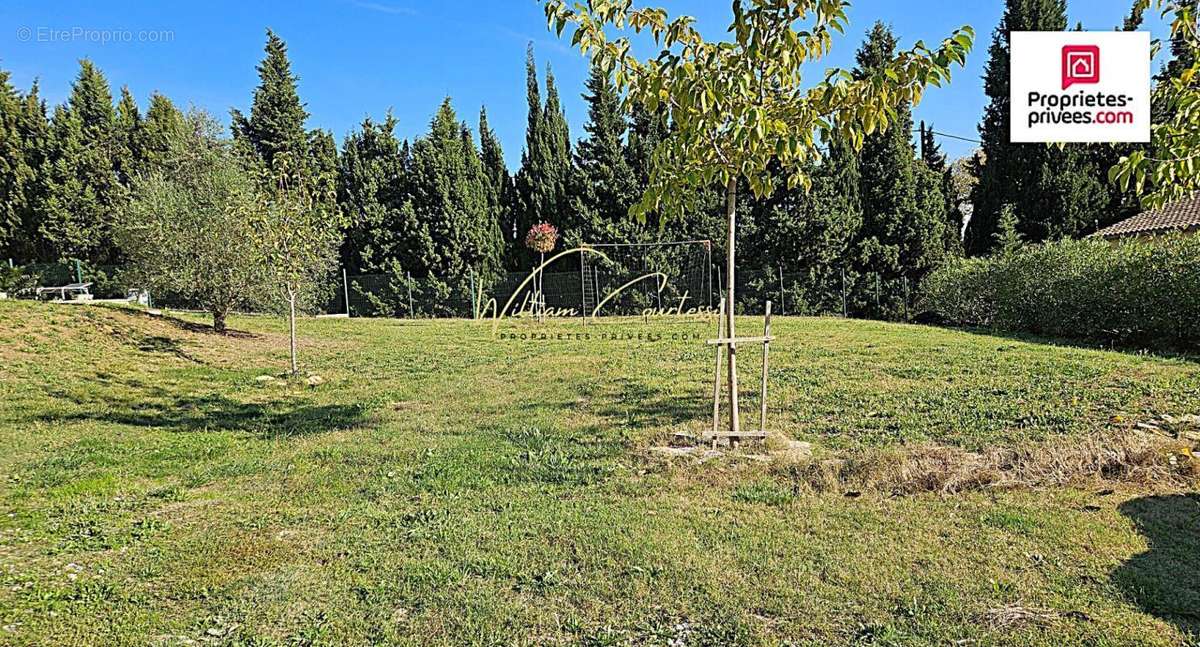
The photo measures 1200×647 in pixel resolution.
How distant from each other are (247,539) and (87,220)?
987 inches

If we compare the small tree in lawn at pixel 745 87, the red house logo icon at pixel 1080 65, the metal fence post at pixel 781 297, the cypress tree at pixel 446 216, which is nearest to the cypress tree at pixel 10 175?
the cypress tree at pixel 446 216

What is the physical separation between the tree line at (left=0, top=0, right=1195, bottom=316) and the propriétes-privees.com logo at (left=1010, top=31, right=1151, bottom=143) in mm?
3054

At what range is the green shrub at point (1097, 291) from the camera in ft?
33.4

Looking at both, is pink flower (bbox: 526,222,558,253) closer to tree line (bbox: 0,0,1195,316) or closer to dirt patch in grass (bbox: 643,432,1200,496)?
tree line (bbox: 0,0,1195,316)

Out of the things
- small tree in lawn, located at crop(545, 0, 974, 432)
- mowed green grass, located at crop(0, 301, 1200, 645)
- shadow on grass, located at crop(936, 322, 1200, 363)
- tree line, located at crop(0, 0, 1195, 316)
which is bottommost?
mowed green grass, located at crop(0, 301, 1200, 645)

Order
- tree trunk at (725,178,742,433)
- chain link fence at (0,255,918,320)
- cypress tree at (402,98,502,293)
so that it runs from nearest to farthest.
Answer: tree trunk at (725,178,742,433) → chain link fence at (0,255,918,320) → cypress tree at (402,98,502,293)

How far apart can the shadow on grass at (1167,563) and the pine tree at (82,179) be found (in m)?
25.8

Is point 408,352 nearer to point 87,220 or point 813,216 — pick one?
point 813,216

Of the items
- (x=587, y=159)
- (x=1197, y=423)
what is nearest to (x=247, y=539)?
(x=1197, y=423)

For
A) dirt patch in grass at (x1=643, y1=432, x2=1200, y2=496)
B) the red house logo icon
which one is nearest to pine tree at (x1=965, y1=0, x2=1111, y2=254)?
the red house logo icon

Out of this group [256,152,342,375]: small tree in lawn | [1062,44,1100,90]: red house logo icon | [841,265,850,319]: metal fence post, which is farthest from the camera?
[841,265,850,319]: metal fence post

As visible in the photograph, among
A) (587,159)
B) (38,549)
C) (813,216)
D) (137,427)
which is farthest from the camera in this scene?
(587,159)

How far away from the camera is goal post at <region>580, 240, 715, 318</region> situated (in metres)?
19.9

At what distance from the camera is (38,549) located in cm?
332
